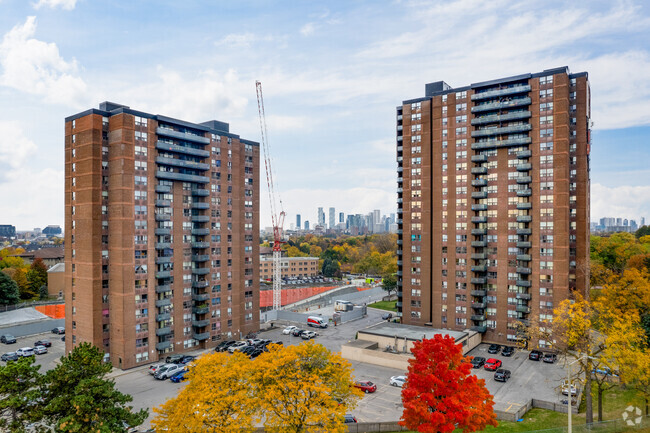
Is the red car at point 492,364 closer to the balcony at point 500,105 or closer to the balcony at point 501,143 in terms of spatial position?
the balcony at point 501,143

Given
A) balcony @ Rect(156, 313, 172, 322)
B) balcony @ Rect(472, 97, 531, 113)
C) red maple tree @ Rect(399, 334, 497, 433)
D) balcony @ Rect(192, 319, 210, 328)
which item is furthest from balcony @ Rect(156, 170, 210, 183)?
balcony @ Rect(472, 97, 531, 113)

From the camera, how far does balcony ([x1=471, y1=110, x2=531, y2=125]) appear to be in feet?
262

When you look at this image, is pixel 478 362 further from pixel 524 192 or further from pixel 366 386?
pixel 524 192

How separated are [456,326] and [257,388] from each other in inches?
2319

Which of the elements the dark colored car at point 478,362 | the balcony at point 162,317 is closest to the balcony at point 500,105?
the dark colored car at point 478,362

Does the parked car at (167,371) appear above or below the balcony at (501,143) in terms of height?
below

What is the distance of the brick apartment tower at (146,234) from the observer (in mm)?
70062

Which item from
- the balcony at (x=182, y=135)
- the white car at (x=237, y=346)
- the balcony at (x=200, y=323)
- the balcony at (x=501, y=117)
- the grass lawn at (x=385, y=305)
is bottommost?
the grass lawn at (x=385, y=305)

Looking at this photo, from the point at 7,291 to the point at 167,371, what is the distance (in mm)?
74230

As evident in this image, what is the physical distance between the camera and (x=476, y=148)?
8469 cm

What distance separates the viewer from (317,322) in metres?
102

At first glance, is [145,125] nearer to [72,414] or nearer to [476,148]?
[72,414]

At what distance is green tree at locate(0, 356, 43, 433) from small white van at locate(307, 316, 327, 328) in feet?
235

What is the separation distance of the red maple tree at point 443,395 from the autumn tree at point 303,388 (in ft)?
18.2
